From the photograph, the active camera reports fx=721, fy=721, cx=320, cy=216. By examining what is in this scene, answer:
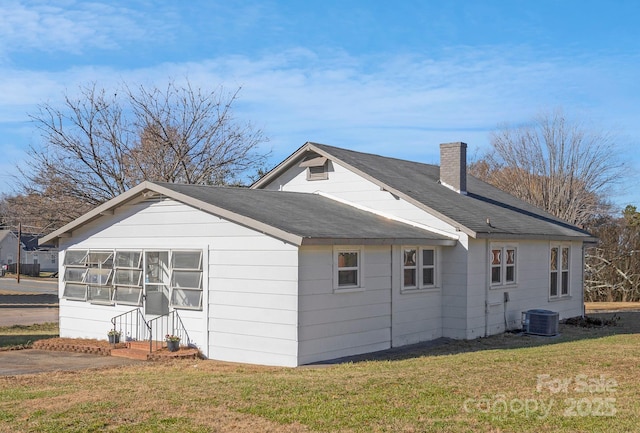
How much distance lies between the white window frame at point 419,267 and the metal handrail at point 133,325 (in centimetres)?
584

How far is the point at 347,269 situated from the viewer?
14711 mm

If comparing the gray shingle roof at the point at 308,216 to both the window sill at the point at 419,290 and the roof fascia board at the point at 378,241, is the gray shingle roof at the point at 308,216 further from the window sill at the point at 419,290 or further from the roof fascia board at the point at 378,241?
the window sill at the point at 419,290

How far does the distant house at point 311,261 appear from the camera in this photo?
1387cm

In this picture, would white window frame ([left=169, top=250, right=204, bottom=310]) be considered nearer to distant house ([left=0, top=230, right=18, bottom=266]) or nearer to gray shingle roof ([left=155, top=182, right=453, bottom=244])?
gray shingle roof ([left=155, top=182, right=453, bottom=244])

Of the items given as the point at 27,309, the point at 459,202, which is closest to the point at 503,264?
the point at 459,202

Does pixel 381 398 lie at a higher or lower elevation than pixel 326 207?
lower

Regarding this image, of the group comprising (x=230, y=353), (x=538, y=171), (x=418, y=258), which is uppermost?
(x=538, y=171)

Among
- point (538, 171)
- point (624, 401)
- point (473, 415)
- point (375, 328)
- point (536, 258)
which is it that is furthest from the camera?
point (538, 171)

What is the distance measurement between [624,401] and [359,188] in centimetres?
1088

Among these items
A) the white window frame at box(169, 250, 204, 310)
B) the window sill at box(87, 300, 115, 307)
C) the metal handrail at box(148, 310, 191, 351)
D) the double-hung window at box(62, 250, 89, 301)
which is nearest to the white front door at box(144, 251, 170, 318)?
the metal handrail at box(148, 310, 191, 351)

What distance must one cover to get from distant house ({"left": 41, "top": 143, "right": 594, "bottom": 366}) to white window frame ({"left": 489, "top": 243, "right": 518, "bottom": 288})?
0.04 meters

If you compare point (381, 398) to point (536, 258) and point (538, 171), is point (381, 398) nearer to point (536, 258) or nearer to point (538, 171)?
point (536, 258)

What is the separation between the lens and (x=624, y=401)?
29.8 ft

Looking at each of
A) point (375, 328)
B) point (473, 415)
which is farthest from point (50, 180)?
point (473, 415)
